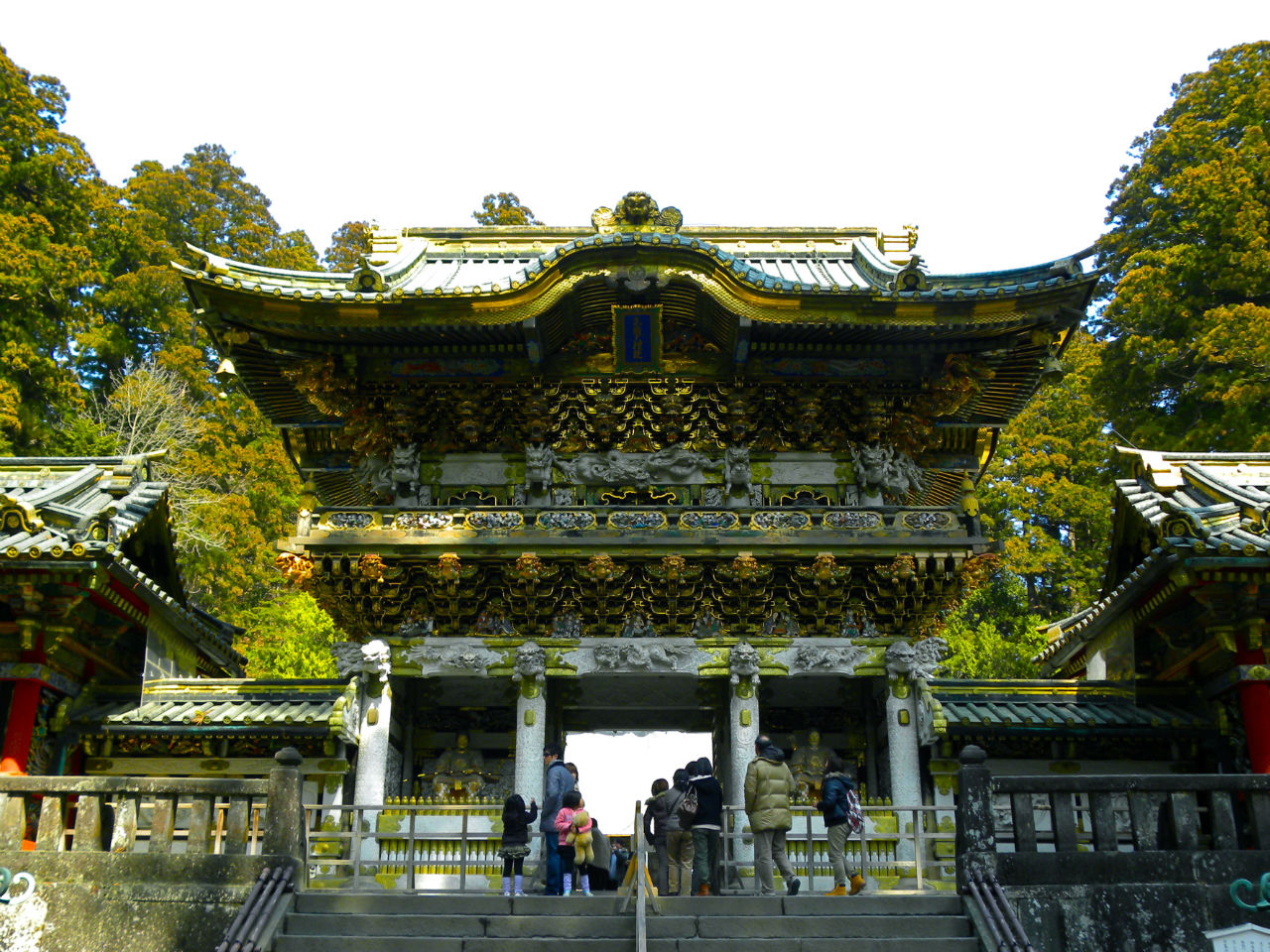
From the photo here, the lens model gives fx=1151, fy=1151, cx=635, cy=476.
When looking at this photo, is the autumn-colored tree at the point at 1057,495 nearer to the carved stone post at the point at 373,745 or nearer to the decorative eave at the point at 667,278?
the decorative eave at the point at 667,278

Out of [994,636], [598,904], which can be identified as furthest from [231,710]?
[994,636]

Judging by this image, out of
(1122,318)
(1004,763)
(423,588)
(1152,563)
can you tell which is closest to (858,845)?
(1004,763)

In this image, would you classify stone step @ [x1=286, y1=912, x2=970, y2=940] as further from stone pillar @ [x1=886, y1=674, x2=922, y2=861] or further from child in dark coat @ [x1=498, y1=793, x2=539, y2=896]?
stone pillar @ [x1=886, y1=674, x2=922, y2=861]

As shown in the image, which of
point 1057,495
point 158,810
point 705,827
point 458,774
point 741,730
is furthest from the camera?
point 1057,495

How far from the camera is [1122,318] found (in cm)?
2717

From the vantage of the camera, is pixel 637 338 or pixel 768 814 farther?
pixel 637 338

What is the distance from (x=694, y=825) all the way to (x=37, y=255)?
23.2m

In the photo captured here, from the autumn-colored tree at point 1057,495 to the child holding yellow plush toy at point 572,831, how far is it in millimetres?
20969

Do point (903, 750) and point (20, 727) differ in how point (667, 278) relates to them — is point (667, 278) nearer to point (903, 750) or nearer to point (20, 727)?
point (903, 750)

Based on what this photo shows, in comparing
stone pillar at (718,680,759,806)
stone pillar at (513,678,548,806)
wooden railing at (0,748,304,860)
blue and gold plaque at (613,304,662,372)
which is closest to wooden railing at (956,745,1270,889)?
stone pillar at (718,680,759,806)

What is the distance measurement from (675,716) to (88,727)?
332 inches

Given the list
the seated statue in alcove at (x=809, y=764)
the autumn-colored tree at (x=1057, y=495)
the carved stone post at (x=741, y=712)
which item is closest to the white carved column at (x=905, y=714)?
the seated statue in alcove at (x=809, y=764)

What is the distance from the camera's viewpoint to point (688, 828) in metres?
12.6

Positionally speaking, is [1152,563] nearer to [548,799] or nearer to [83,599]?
[548,799]
